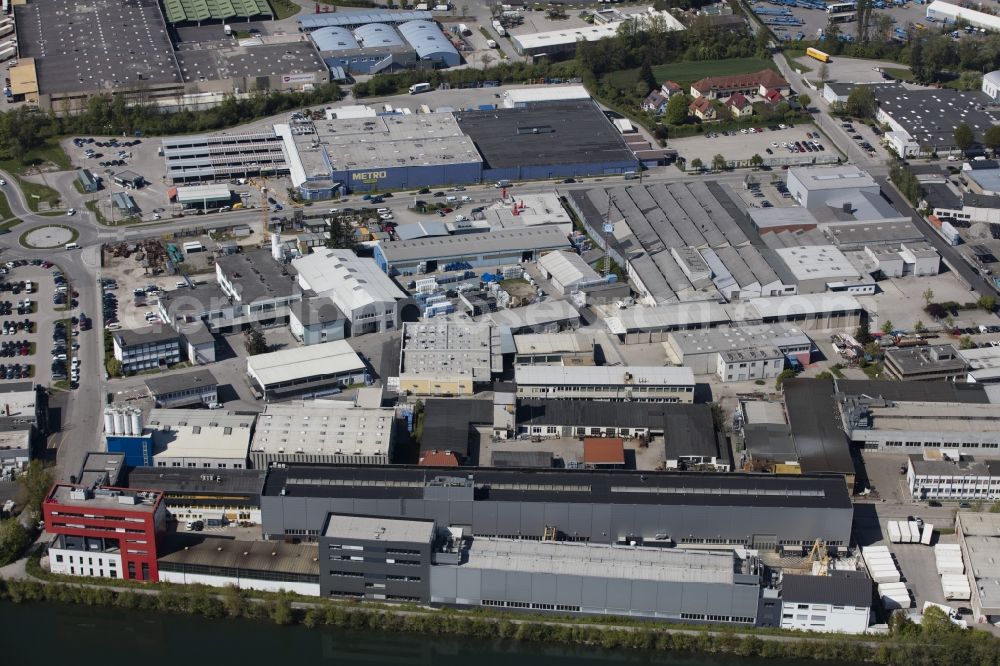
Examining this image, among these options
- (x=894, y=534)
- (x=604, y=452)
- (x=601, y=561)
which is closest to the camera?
(x=601, y=561)

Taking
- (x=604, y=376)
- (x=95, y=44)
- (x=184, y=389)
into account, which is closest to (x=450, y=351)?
(x=604, y=376)

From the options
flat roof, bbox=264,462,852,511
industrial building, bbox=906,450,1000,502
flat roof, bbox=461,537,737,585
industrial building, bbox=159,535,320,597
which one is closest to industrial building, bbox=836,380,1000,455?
industrial building, bbox=906,450,1000,502

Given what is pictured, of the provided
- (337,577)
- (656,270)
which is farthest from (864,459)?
(337,577)

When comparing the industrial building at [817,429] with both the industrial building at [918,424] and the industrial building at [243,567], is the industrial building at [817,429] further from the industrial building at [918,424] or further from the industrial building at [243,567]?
the industrial building at [243,567]

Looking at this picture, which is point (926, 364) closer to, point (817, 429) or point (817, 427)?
point (817, 427)

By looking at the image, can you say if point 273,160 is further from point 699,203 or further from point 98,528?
point 98,528

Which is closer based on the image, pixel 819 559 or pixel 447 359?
pixel 819 559

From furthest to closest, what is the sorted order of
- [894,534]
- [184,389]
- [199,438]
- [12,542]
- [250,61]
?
[250,61]
[184,389]
[199,438]
[894,534]
[12,542]

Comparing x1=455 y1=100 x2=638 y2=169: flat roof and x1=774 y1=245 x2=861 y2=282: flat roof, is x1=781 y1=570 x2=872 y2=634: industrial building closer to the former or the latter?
x1=774 y1=245 x2=861 y2=282: flat roof

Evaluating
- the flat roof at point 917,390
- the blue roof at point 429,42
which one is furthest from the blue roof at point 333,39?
the flat roof at point 917,390
